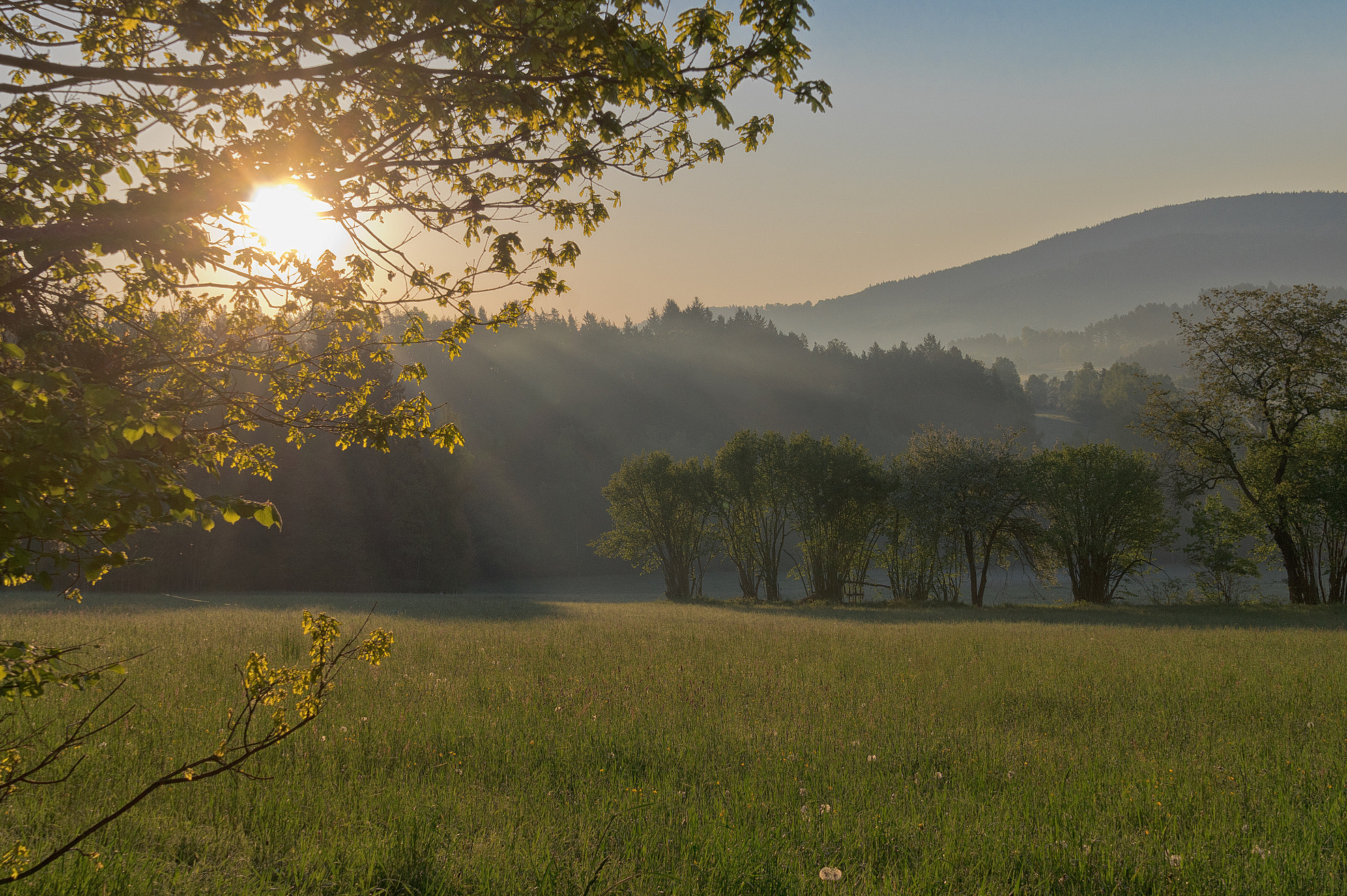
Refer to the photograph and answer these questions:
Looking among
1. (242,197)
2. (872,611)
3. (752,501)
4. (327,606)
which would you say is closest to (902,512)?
(752,501)

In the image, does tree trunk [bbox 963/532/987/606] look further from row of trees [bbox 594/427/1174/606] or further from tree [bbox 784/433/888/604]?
tree [bbox 784/433/888/604]

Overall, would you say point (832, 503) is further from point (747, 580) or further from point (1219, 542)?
point (1219, 542)

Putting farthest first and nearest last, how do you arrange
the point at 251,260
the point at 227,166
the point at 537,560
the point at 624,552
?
the point at 537,560
the point at 624,552
the point at 251,260
the point at 227,166

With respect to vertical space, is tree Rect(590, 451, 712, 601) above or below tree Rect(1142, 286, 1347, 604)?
below

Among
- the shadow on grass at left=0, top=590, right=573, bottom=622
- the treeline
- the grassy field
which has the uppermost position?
the treeline

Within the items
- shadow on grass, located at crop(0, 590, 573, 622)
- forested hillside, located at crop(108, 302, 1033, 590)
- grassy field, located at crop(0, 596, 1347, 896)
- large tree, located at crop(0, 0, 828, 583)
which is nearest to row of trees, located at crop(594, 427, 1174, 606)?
forested hillside, located at crop(108, 302, 1033, 590)

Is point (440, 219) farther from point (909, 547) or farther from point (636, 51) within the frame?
point (909, 547)

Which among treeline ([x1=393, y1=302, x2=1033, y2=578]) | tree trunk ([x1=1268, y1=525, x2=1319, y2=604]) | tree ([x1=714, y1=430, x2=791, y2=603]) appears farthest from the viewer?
treeline ([x1=393, y1=302, x2=1033, y2=578])

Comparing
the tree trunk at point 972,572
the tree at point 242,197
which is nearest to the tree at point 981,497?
the tree trunk at point 972,572

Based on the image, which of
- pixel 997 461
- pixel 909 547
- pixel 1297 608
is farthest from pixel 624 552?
pixel 1297 608

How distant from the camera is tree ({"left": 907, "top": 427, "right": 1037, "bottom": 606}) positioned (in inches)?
1511

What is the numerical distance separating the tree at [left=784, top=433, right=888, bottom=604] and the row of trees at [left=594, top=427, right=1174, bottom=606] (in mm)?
95

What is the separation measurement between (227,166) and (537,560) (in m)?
98.4

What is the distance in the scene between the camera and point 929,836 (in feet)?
14.9
